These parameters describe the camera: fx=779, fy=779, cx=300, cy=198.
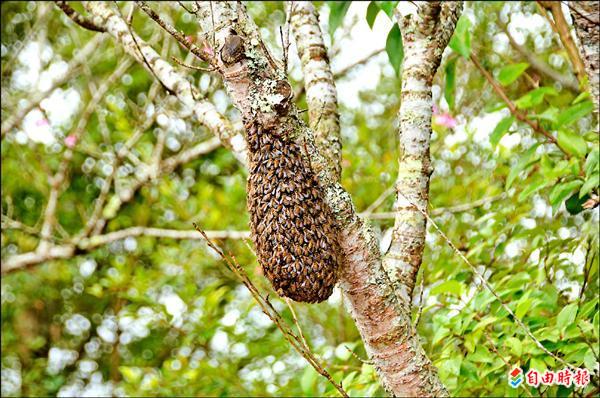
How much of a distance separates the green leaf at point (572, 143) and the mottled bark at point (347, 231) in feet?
1.71

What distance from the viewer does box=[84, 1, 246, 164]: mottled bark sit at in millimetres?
1267

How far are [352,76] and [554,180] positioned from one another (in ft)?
6.68

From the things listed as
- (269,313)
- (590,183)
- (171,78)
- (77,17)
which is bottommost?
(269,313)

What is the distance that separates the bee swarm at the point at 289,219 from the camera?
96 cm

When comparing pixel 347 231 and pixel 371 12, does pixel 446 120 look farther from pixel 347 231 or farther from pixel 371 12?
pixel 347 231

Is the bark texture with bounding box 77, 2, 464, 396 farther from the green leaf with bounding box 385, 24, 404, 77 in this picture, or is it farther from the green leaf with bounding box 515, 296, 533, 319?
the green leaf with bounding box 515, 296, 533, 319

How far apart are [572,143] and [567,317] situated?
0.34m

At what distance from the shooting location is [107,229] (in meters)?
3.62

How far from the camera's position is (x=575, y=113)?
1.46m

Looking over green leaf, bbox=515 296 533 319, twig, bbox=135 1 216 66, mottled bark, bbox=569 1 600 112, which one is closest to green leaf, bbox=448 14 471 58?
mottled bark, bbox=569 1 600 112

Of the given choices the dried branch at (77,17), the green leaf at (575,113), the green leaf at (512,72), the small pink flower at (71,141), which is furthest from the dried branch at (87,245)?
the green leaf at (575,113)

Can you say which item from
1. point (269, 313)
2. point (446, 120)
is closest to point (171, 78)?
point (269, 313)

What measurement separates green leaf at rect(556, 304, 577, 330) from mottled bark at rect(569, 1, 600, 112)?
404 millimetres

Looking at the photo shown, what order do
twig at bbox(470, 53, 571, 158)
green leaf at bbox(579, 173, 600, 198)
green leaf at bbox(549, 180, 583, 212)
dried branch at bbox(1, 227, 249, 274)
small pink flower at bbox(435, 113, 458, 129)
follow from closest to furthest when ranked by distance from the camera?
green leaf at bbox(579, 173, 600, 198), green leaf at bbox(549, 180, 583, 212), twig at bbox(470, 53, 571, 158), small pink flower at bbox(435, 113, 458, 129), dried branch at bbox(1, 227, 249, 274)
